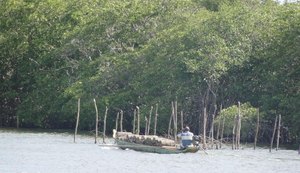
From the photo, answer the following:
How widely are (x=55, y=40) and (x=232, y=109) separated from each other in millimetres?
19185

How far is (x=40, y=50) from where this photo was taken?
68312mm

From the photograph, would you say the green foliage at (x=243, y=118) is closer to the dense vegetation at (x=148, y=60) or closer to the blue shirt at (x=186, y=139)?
the dense vegetation at (x=148, y=60)

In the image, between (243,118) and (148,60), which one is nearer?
(243,118)

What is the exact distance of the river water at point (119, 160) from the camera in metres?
40.3

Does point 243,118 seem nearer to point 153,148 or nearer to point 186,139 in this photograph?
point 153,148

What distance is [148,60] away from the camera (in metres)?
61.5

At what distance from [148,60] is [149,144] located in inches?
596

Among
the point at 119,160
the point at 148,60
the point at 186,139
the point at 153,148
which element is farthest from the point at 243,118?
the point at 119,160

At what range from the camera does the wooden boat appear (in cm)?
4578

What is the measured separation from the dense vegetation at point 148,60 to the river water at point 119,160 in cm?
661

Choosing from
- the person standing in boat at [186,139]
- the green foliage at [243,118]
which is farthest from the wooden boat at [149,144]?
the green foliage at [243,118]

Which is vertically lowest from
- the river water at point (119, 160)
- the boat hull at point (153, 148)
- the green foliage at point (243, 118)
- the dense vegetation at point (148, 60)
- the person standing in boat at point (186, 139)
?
the river water at point (119, 160)

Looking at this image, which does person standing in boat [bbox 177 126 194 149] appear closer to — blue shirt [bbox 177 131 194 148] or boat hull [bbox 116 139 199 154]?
blue shirt [bbox 177 131 194 148]

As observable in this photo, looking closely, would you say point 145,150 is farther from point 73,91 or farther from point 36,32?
point 36,32
